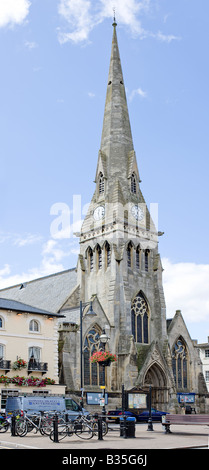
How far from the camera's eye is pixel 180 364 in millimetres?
57688

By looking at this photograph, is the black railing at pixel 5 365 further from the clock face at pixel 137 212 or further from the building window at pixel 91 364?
the clock face at pixel 137 212

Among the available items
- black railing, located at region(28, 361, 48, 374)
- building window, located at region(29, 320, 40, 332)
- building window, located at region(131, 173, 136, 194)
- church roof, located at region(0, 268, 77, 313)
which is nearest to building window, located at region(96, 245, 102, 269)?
church roof, located at region(0, 268, 77, 313)

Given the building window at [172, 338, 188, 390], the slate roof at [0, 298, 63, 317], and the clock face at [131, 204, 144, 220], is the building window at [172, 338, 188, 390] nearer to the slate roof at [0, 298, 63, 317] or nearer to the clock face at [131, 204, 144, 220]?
the clock face at [131, 204, 144, 220]

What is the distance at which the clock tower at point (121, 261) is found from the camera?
2010 inches

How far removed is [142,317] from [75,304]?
6.57 metres

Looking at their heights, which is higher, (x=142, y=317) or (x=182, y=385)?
(x=142, y=317)

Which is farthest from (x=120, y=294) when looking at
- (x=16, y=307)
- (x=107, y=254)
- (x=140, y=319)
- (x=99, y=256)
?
(x=16, y=307)

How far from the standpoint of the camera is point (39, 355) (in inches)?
1597

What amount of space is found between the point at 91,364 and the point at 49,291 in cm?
1372

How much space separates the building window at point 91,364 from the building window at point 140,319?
5.15 m

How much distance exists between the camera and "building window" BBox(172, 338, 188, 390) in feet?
186

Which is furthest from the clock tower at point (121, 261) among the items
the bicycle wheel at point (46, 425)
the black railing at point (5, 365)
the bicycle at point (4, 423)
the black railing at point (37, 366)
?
the bicycle wheel at point (46, 425)
